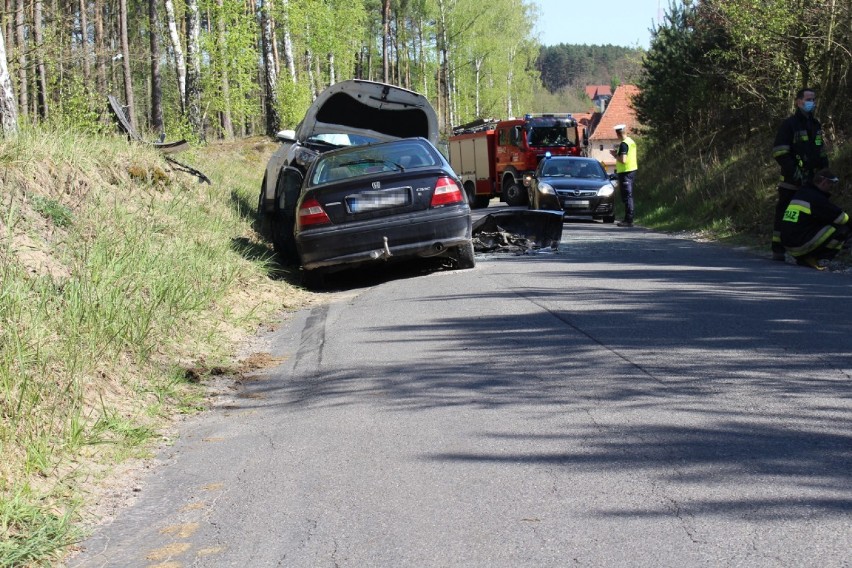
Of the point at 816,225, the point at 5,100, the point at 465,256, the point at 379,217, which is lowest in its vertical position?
the point at 465,256

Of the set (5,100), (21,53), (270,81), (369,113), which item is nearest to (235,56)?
(270,81)

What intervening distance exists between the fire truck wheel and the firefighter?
19621mm

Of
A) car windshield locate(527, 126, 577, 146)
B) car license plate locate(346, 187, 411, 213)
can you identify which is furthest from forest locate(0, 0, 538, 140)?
car windshield locate(527, 126, 577, 146)

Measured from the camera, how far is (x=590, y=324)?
805 cm

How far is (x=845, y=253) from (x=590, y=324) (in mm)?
5889

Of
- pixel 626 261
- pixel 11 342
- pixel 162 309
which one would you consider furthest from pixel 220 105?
pixel 11 342

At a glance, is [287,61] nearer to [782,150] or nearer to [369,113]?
[369,113]

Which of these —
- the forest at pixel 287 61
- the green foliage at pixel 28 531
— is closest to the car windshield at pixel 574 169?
the forest at pixel 287 61

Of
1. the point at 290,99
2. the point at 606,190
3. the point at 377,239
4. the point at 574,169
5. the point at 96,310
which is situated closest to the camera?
the point at 96,310

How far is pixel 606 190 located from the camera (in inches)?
915

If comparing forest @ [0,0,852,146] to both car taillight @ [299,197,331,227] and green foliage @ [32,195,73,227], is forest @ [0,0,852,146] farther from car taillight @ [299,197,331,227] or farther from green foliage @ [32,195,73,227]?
car taillight @ [299,197,331,227]

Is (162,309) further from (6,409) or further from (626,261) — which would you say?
(626,261)

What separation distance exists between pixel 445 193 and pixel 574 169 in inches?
519

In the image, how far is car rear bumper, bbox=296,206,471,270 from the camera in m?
11.5
